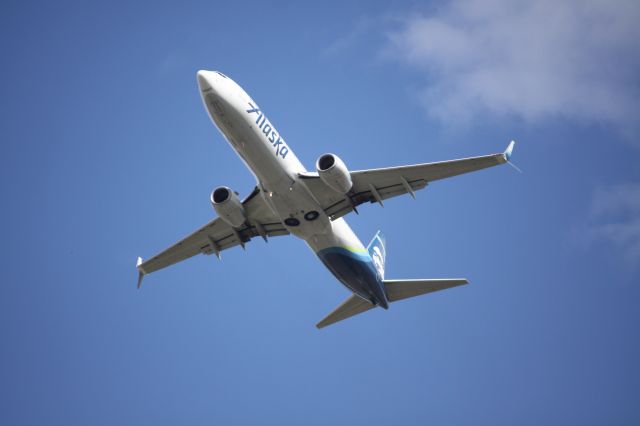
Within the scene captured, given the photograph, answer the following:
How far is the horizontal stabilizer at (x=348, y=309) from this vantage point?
3797 centimetres

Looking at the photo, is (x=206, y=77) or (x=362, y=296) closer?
(x=206, y=77)

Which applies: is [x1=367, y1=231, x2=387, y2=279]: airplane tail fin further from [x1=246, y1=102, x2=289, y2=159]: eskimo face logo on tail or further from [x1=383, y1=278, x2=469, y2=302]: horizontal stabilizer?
[x1=246, y1=102, x2=289, y2=159]: eskimo face logo on tail

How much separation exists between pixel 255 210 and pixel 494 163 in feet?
37.8

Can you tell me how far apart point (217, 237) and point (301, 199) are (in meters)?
6.91

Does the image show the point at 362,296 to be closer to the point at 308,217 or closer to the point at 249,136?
the point at 308,217

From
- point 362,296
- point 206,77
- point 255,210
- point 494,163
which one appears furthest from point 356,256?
point 206,77

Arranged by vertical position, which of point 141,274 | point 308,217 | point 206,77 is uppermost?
point 206,77

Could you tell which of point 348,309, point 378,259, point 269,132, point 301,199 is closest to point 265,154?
point 269,132

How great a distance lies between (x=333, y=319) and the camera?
3816 cm

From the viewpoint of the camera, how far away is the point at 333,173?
30.8m

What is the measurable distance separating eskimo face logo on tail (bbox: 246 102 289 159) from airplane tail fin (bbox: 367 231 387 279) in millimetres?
9860

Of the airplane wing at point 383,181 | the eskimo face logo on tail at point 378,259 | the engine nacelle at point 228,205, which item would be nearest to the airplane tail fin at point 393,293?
the eskimo face logo on tail at point 378,259

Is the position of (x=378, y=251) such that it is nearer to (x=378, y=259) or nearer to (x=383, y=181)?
(x=378, y=259)

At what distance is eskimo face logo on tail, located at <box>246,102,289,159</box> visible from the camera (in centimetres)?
3047
